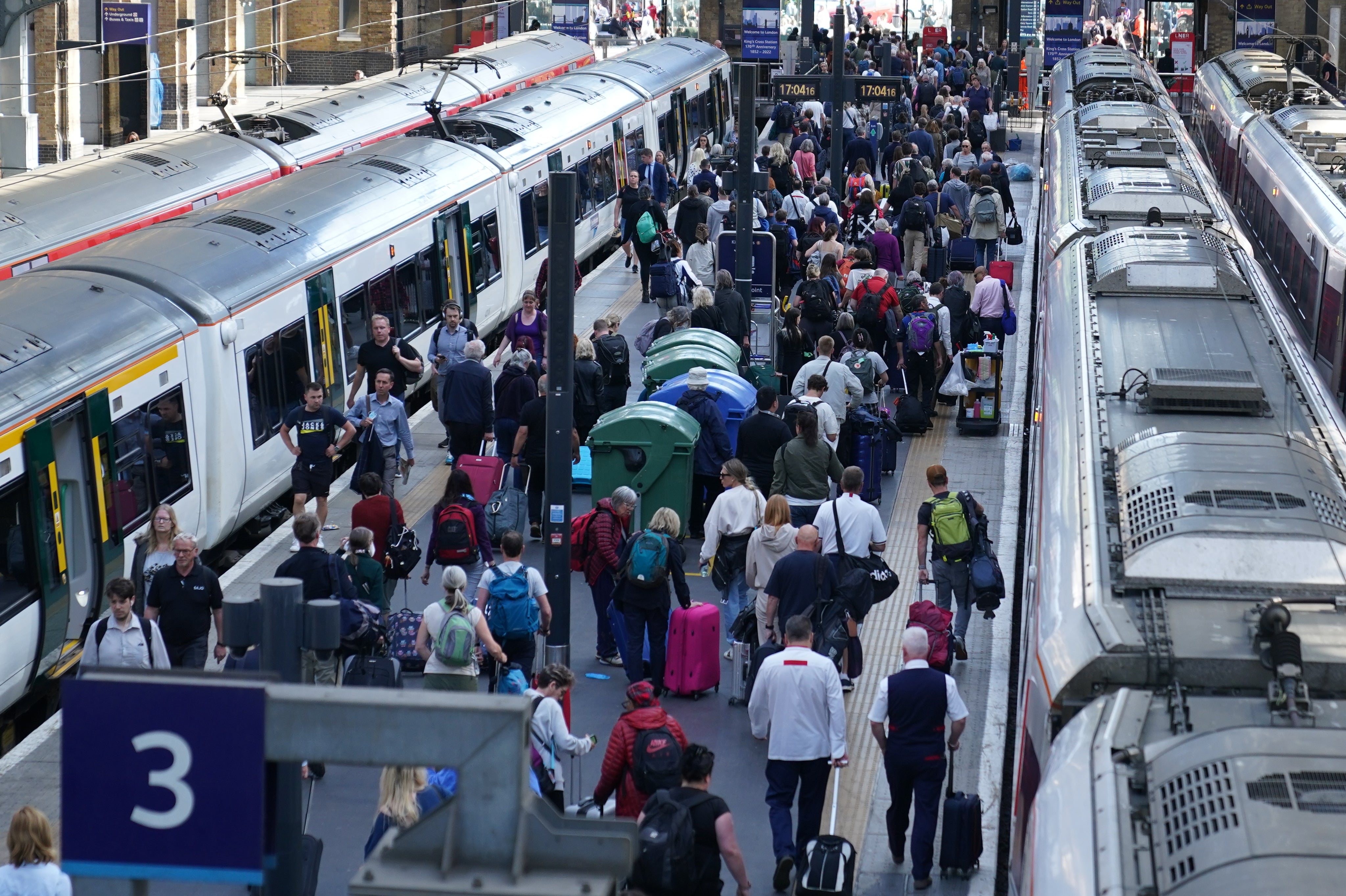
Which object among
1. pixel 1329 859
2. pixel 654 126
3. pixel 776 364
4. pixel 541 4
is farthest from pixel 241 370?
pixel 541 4

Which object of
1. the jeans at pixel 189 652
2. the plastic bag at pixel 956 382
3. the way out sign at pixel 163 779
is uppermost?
the way out sign at pixel 163 779

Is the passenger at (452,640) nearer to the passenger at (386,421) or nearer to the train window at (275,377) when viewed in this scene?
the passenger at (386,421)

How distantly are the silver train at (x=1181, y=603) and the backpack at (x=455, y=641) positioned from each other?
2990 mm

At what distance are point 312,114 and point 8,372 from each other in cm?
1427

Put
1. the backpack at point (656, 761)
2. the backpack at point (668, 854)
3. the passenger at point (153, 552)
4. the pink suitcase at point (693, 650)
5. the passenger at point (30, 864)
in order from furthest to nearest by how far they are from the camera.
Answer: the pink suitcase at point (693, 650) → the passenger at point (153, 552) → the backpack at point (656, 761) → the backpack at point (668, 854) → the passenger at point (30, 864)

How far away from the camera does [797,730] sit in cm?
871

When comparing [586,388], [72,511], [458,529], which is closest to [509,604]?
[458,529]

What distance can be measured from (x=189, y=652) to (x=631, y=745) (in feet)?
11.6

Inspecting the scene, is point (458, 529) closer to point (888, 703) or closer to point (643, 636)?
point (643, 636)

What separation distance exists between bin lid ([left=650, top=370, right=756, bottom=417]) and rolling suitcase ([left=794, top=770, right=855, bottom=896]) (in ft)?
22.5

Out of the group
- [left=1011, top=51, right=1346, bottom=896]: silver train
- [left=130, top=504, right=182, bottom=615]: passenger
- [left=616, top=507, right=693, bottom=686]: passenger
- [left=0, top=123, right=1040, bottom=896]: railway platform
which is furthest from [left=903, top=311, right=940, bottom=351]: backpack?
[left=130, top=504, right=182, bottom=615]: passenger

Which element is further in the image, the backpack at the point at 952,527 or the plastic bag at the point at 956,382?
the plastic bag at the point at 956,382

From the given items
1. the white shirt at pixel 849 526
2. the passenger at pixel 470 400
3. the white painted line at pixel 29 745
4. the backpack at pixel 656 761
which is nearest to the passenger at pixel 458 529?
the white shirt at pixel 849 526

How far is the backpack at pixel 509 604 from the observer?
34.2 feet
